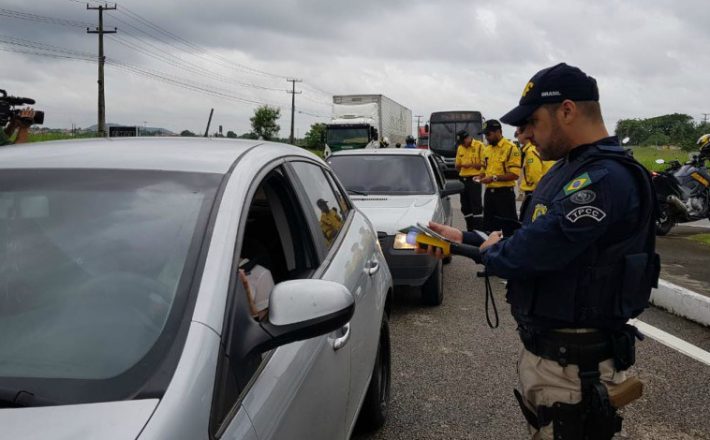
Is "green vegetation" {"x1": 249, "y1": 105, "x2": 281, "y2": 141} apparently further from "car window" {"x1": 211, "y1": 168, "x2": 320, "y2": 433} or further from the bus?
"car window" {"x1": 211, "y1": 168, "x2": 320, "y2": 433}

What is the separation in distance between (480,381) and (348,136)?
24315 millimetres

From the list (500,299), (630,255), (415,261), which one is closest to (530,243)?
(630,255)

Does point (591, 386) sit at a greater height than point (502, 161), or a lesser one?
lesser

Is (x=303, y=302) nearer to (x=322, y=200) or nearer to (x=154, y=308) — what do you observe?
(x=154, y=308)

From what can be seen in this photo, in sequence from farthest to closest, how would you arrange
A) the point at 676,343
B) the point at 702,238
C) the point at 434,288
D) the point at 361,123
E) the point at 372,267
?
1. the point at 361,123
2. the point at 702,238
3. the point at 434,288
4. the point at 676,343
5. the point at 372,267

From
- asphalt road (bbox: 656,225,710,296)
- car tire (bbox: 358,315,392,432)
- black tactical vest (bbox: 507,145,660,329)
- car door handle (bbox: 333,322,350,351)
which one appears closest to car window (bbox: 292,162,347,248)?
car door handle (bbox: 333,322,350,351)

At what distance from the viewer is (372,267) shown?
10.9 feet

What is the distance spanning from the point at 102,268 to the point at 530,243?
1.29 metres


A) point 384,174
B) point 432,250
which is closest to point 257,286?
point 432,250

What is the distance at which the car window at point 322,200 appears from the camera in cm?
283

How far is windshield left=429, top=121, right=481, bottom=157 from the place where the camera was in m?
27.1

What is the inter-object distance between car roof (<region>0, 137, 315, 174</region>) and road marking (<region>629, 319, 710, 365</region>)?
12.0ft

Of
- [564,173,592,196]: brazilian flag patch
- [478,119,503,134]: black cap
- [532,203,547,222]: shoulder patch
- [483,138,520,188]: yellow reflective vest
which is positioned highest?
[478,119,503,134]: black cap

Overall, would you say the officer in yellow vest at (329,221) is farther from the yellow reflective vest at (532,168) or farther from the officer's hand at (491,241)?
the yellow reflective vest at (532,168)
